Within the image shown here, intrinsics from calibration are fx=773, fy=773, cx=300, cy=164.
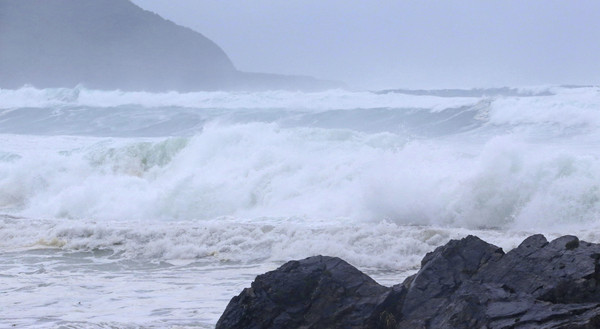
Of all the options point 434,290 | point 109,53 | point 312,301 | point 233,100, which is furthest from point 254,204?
point 109,53

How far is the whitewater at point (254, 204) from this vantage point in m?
7.63

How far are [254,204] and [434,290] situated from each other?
893 cm

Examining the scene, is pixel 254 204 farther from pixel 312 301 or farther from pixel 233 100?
pixel 233 100

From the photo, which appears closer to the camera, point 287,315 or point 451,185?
point 287,315

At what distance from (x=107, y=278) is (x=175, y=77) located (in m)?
77.3

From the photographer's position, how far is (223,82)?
87625 mm

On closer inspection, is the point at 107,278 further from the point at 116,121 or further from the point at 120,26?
the point at 120,26

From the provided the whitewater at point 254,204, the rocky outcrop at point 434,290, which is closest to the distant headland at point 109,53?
the whitewater at point 254,204

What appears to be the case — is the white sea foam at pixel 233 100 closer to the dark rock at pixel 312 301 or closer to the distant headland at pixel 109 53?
the dark rock at pixel 312 301

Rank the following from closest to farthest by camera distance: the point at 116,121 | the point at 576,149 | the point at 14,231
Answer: the point at 14,231 → the point at 576,149 → the point at 116,121

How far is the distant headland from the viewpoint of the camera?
74.3 m

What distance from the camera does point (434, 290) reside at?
4734mm

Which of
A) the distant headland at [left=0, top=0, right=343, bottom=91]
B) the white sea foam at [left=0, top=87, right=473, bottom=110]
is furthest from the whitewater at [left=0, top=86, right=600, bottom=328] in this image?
A: the distant headland at [left=0, top=0, right=343, bottom=91]

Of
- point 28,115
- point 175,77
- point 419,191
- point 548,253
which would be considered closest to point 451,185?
point 419,191
